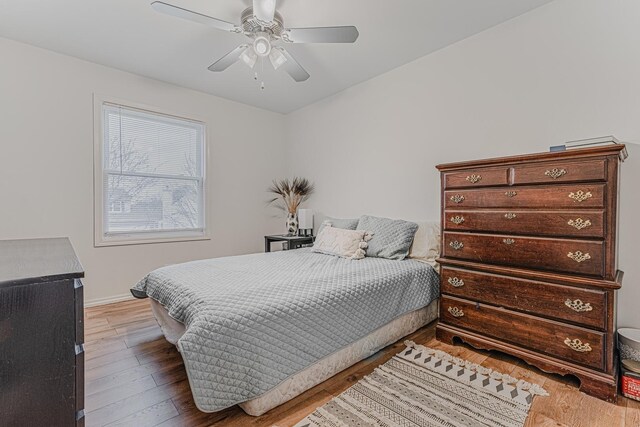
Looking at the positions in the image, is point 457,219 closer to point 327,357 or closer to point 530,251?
point 530,251

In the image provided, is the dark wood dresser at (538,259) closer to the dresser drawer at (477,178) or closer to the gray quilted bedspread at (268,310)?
the dresser drawer at (477,178)

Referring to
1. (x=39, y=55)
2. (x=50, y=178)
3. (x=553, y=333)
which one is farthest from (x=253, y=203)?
(x=553, y=333)

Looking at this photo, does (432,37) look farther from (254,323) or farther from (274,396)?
(274,396)

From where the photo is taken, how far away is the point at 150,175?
11.3ft

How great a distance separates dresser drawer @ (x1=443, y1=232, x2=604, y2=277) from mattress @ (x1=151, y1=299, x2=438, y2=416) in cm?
64

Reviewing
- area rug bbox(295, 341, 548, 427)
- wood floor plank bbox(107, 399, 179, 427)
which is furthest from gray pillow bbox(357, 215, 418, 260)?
wood floor plank bbox(107, 399, 179, 427)

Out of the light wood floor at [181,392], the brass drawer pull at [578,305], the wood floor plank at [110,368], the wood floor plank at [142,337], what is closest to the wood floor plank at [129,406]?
the light wood floor at [181,392]

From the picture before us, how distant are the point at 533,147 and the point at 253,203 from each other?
333cm

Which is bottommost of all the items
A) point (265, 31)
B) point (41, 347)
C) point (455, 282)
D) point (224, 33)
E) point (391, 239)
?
point (455, 282)

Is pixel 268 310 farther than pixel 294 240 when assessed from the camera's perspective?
→ No

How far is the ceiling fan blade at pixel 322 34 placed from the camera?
1.90 metres

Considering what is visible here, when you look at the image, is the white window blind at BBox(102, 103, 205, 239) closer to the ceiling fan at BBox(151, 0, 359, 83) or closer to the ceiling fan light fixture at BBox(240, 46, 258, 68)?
the ceiling fan at BBox(151, 0, 359, 83)

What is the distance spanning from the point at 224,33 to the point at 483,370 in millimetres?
3146

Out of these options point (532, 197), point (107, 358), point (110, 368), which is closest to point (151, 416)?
point (110, 368)
